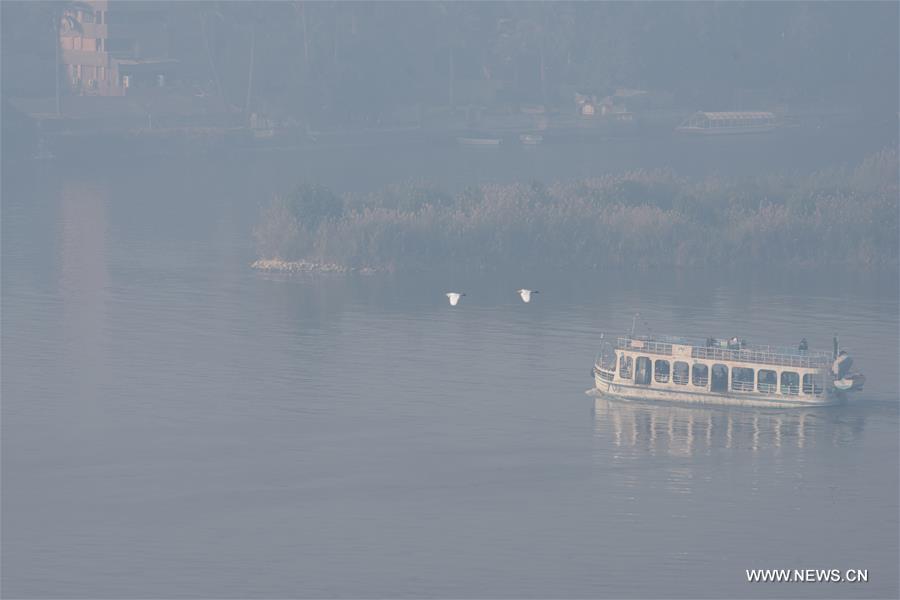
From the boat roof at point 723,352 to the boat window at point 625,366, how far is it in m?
0.59

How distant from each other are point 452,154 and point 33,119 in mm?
44525

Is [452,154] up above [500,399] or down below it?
→ above

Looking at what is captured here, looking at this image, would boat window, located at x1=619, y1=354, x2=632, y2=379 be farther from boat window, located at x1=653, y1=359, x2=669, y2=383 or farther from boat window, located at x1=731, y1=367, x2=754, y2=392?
boat window, located at x1=731, y1=367, x2=754, y2=392

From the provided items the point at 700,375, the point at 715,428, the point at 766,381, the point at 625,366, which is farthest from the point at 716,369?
the point at 715,428

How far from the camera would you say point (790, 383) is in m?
86.2

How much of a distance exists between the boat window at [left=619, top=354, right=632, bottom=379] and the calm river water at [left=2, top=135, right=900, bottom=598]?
179cm

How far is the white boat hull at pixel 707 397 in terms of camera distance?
85875mm

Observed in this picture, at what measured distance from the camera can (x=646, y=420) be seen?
277 feet

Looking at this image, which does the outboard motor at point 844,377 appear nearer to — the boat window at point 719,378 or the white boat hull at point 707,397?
the white boat hull at point 707,397

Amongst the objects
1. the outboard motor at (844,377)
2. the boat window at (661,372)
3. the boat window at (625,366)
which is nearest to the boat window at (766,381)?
the outboard motor at (844,377)

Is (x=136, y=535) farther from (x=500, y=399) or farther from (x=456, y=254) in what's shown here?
(x=456, y=254)

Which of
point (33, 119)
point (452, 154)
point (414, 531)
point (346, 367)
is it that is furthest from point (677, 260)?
point (33, 119)

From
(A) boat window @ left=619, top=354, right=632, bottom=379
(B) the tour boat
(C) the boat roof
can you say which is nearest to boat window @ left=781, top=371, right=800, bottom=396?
(B) the tour boat

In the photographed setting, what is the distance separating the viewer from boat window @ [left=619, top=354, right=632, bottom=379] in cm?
8806
